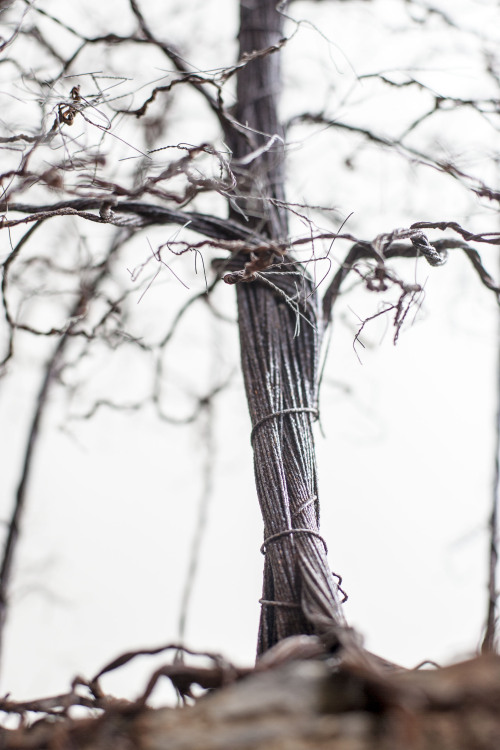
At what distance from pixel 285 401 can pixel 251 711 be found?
463mm

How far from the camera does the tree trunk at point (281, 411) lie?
2.58ft

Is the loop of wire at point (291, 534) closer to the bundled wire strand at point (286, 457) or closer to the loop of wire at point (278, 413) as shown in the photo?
the bundled wire strand at point (286, 457)

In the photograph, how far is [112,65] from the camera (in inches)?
58.7

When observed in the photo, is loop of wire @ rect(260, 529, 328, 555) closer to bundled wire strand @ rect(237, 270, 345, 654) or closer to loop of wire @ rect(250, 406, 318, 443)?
bundled wire strand @ rect(237, 270, 345, 654)

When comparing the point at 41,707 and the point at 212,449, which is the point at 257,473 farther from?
the point at 212,449

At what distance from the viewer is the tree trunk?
0.79 m

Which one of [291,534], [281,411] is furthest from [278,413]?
[291,534]

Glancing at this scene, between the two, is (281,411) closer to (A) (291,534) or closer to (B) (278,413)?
(B) (278,413)

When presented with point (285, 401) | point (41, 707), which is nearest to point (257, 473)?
point (285, 401)

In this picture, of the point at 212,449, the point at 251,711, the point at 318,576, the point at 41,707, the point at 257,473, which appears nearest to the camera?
the point at 251,711

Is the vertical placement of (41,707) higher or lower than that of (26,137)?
lower

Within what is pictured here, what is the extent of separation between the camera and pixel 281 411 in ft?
2.98

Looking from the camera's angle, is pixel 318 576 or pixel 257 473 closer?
pixel 318 576

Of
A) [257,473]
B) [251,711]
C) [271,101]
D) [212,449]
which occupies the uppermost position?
[271,101]
